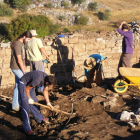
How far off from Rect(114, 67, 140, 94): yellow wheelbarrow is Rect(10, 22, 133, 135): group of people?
43 centimetres

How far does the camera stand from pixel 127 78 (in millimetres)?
5590

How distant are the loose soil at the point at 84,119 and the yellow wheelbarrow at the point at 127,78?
0.20 meters

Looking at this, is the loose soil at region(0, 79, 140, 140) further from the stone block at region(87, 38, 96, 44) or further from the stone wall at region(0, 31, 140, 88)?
the stone block at region(87, 38, 96, 44)

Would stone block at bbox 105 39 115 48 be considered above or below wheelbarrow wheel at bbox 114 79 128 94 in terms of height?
above

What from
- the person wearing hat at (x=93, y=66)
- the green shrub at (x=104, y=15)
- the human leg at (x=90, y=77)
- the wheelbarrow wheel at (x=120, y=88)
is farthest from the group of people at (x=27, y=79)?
the green shrub at (x=104, y=15)

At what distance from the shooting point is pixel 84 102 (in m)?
5.46

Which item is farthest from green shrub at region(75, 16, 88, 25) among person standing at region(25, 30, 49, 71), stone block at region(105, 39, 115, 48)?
person standing at region(25, 30, 49, 71)

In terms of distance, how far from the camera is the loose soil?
3.92 m

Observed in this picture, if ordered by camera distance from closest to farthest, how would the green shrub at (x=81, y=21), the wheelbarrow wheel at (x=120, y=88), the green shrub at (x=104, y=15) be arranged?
the wheelbarrow wheel at (x=120, y=88) → the green shrub at (x=81, y=21) → the green shrub at (x=104, y=15)

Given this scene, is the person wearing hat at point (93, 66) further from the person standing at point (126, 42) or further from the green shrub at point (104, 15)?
the green shrub at point (104, 15)

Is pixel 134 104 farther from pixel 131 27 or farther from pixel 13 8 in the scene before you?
pixel 13 8

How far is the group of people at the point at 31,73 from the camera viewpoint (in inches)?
158

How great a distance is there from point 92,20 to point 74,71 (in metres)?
25.5

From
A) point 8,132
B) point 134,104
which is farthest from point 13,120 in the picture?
point 134,104
